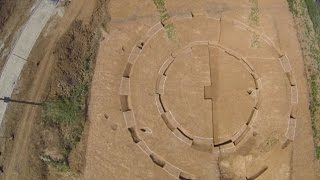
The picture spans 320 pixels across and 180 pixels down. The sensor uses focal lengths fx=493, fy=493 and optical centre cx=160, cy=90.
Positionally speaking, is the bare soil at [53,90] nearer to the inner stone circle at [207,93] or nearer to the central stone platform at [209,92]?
the inner stone circle at [207,93]

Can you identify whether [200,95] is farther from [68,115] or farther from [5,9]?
[5,9]

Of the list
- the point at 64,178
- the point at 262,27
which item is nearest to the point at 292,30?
the point at 262,27

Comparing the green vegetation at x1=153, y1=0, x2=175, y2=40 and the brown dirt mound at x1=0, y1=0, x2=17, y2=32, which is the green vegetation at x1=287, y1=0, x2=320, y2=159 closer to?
the green vegetation at x1=153, y1=0, x2=175, y2=40

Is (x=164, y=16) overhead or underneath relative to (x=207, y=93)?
overhead

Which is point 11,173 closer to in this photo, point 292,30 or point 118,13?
point 118,13

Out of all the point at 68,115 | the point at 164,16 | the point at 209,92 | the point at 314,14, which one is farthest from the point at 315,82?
the point at 68,115

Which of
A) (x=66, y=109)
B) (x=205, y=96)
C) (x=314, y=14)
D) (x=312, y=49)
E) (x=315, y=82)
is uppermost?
(x=314, y=14)
